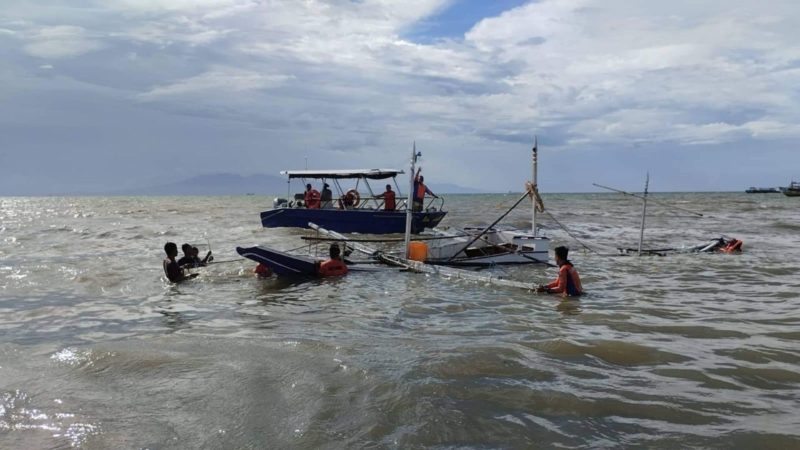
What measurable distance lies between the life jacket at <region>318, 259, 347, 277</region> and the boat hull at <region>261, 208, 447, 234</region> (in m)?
11.8

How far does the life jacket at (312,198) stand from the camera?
95.3ft

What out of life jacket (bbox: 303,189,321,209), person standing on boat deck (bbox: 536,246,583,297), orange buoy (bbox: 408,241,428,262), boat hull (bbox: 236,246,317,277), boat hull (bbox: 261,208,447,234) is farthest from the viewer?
life jacket (bbox: 303,189,321,209)

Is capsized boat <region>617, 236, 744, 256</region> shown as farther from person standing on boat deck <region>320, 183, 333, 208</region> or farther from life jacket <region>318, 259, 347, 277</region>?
person standing on boat deck <region>320, 183, 333, 208</region>

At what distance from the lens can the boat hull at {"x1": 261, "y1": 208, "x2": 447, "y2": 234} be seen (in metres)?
27.2

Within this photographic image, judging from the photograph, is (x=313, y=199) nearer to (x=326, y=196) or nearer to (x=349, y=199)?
(x=326, y=196)

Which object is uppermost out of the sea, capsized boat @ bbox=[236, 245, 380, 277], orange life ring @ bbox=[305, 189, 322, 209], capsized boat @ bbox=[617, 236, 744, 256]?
orange life ring @ bbox=[305, 189, 322, 209]

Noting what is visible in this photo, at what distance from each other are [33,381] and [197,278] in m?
8.25

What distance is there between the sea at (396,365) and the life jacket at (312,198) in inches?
584

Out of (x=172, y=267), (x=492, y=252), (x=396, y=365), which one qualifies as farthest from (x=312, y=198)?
(x=396, y=365)

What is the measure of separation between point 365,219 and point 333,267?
1256 cm

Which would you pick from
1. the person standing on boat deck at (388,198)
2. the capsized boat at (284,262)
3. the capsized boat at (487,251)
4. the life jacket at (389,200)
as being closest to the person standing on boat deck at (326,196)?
the person standing on boat deck at (388,198)

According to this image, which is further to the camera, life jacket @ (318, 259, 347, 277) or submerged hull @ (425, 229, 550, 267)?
submerged hull @ (425, 229, 550, 267)

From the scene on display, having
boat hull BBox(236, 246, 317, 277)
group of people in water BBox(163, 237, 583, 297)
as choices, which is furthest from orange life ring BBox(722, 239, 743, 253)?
boat hull BBox(236, 246, 317, 277)

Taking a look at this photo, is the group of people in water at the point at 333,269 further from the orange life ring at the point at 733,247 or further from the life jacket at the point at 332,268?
the orange life ring at the point at 733,247
